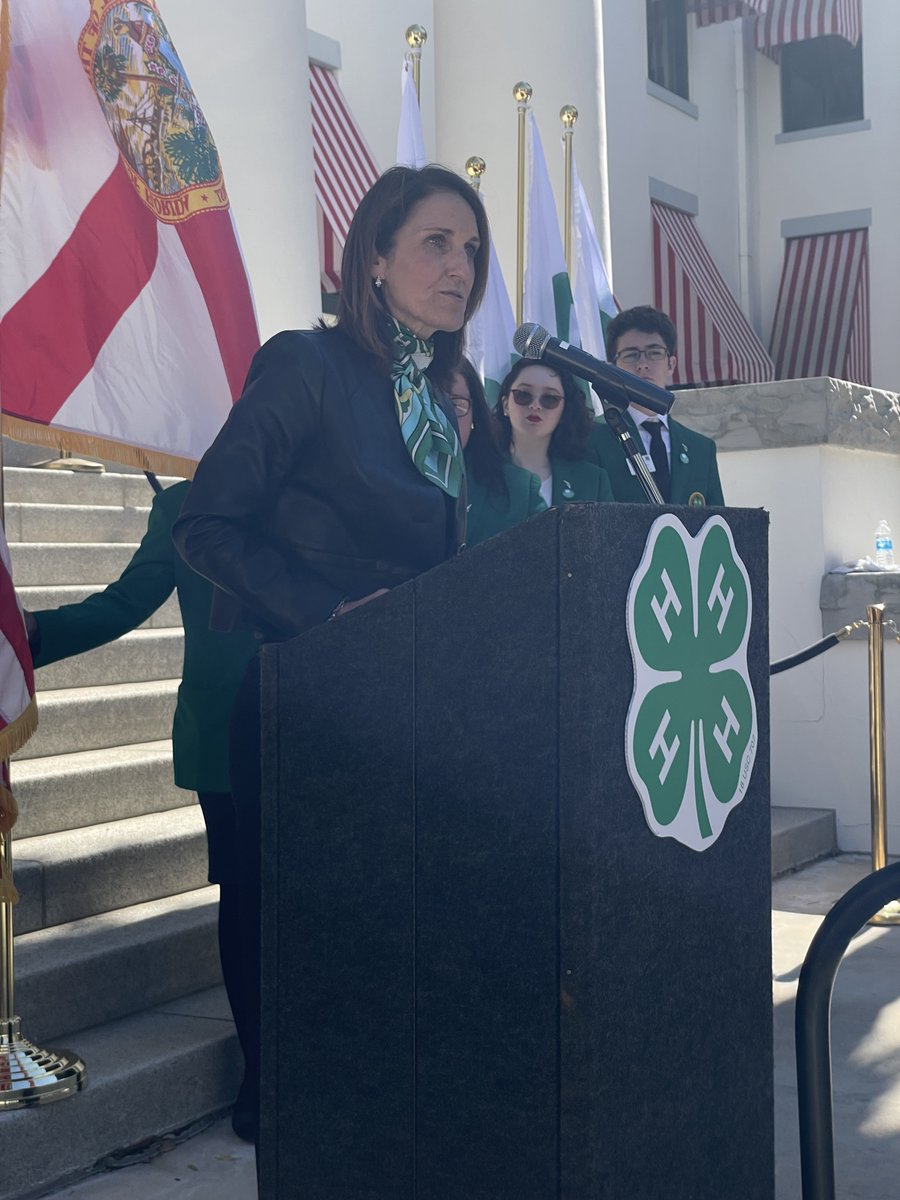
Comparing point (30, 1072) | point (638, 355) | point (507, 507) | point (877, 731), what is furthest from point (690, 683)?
point (877, 731)

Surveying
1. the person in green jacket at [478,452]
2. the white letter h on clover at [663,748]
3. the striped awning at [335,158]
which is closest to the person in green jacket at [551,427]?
the person in green jacket at [478,452]

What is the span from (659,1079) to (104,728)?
3.29 m

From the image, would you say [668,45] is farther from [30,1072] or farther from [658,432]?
[30,1072]

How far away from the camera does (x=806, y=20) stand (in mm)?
16953

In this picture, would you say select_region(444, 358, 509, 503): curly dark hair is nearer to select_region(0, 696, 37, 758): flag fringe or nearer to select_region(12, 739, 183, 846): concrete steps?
select_region(0, 696, 37, 758): flag fringe

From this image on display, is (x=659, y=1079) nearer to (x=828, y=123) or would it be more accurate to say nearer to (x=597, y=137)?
(x=597, y=137)

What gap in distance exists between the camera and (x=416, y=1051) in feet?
6.55

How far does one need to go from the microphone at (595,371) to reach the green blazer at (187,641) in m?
0.99

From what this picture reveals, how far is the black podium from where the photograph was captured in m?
1.84

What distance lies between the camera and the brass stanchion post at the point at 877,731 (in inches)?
234

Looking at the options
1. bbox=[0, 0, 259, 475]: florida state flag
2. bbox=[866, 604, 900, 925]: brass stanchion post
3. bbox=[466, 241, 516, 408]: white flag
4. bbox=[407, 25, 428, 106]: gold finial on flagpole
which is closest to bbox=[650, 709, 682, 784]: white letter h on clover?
bbox=[0, 0, 259, 475]: florida state flag

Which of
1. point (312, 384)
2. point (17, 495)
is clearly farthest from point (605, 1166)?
point (17, 495)

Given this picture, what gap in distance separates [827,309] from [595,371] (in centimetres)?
1637

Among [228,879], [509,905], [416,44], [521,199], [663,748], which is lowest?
[228,879]
